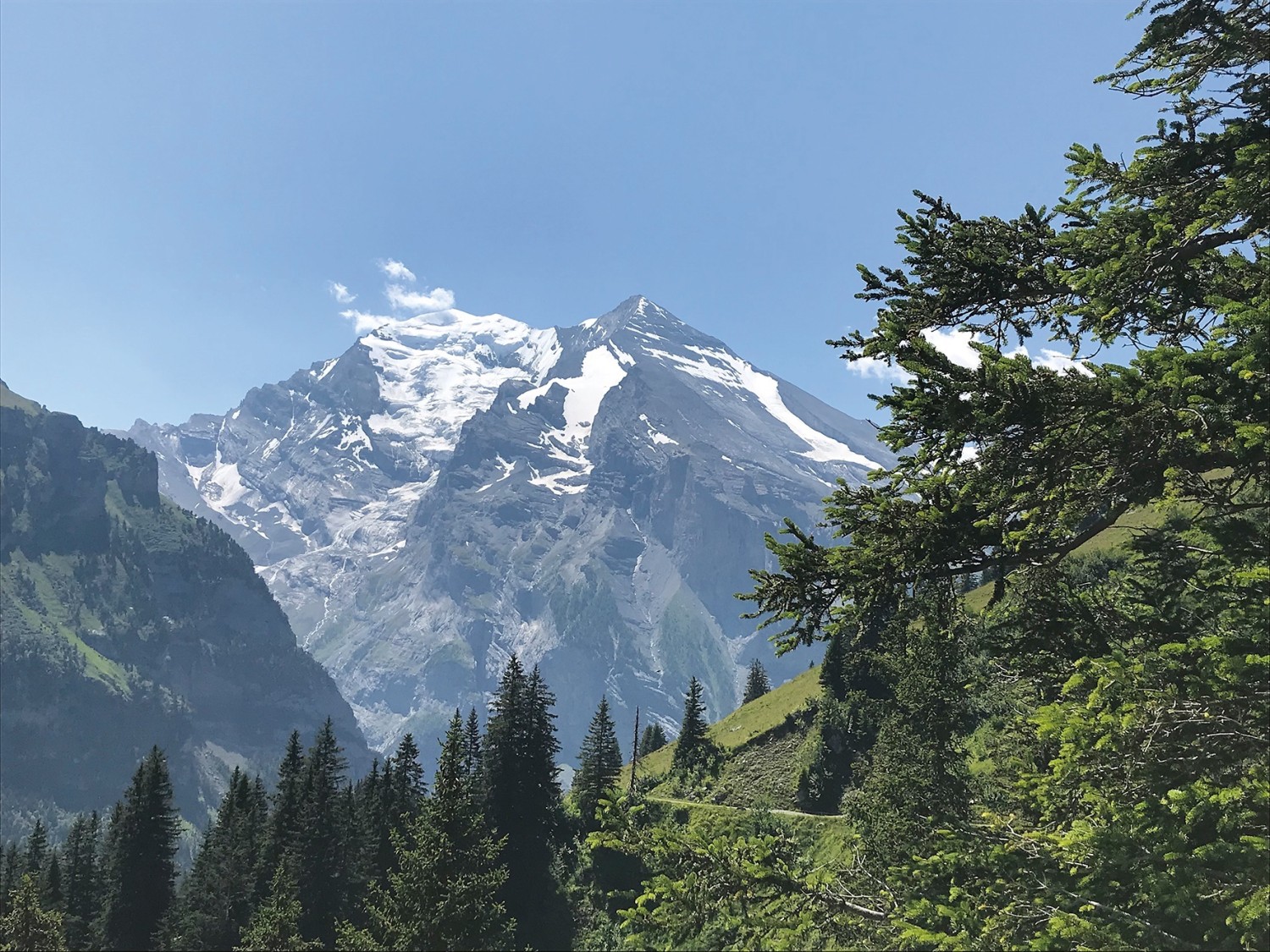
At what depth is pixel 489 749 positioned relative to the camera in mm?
58844

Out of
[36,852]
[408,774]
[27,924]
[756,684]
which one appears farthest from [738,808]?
[36,852]

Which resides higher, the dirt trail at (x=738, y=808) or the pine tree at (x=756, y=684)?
the pine tree at (x=756, y=684)

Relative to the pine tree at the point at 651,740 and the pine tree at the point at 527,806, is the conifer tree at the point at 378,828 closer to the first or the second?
the pine tree at the point at 527,806

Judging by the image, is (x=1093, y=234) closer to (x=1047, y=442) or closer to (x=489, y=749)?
(x=1047, y=442)

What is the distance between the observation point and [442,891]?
85.1 feet

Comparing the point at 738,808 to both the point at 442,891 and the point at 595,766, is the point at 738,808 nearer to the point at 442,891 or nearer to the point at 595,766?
the point at 595,766

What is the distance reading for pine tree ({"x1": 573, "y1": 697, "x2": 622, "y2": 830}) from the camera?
221ft

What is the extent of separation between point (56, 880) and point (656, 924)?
85565mm

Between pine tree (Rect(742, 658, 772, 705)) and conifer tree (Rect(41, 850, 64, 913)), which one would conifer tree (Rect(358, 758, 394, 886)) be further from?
pine tree (Rect(742, 658, 772, 705))

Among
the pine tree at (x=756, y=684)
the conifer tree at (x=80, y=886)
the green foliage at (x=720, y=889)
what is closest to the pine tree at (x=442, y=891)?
the green foliage at (x=720, y=889)

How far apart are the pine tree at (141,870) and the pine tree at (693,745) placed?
4598 centimetres

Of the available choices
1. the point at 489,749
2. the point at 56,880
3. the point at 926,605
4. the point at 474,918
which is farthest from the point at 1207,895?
the point at 56,880

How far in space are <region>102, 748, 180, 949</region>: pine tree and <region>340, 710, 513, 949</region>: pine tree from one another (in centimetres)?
4412

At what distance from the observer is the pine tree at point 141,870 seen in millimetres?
59219
